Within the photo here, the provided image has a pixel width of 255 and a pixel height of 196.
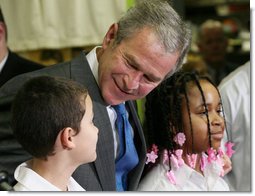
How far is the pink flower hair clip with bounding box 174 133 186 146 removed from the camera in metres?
0.74

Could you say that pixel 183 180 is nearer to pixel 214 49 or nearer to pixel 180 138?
pixel 180 138

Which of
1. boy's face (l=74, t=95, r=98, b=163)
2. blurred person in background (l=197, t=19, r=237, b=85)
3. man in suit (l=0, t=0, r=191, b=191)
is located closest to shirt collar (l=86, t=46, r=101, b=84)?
man in suit (l=0, t=0, r=191, b=191)

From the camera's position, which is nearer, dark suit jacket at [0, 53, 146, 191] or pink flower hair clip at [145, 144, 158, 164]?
dark suit jacket at [0, 53, 146, 191]

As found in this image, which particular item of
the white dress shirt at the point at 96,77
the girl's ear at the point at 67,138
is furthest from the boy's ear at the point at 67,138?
the white dress shirt at the point at 96,77

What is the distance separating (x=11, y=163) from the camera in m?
0.65

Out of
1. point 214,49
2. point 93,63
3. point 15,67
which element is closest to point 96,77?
point 93,63

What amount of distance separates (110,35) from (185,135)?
0.22 meters

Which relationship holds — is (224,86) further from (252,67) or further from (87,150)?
(87,150)

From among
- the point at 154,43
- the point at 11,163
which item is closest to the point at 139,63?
the point at 154,43

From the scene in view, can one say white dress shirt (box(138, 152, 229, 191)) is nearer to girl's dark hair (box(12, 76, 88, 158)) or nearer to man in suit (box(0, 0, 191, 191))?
man in suit (box(0, 0, 191, 191))

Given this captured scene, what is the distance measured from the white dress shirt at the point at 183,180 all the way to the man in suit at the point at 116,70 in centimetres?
8

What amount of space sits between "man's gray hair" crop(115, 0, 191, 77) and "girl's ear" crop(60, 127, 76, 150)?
176 millimetres

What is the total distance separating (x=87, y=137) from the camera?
0.60 meters

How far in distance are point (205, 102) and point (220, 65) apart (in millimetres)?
118
